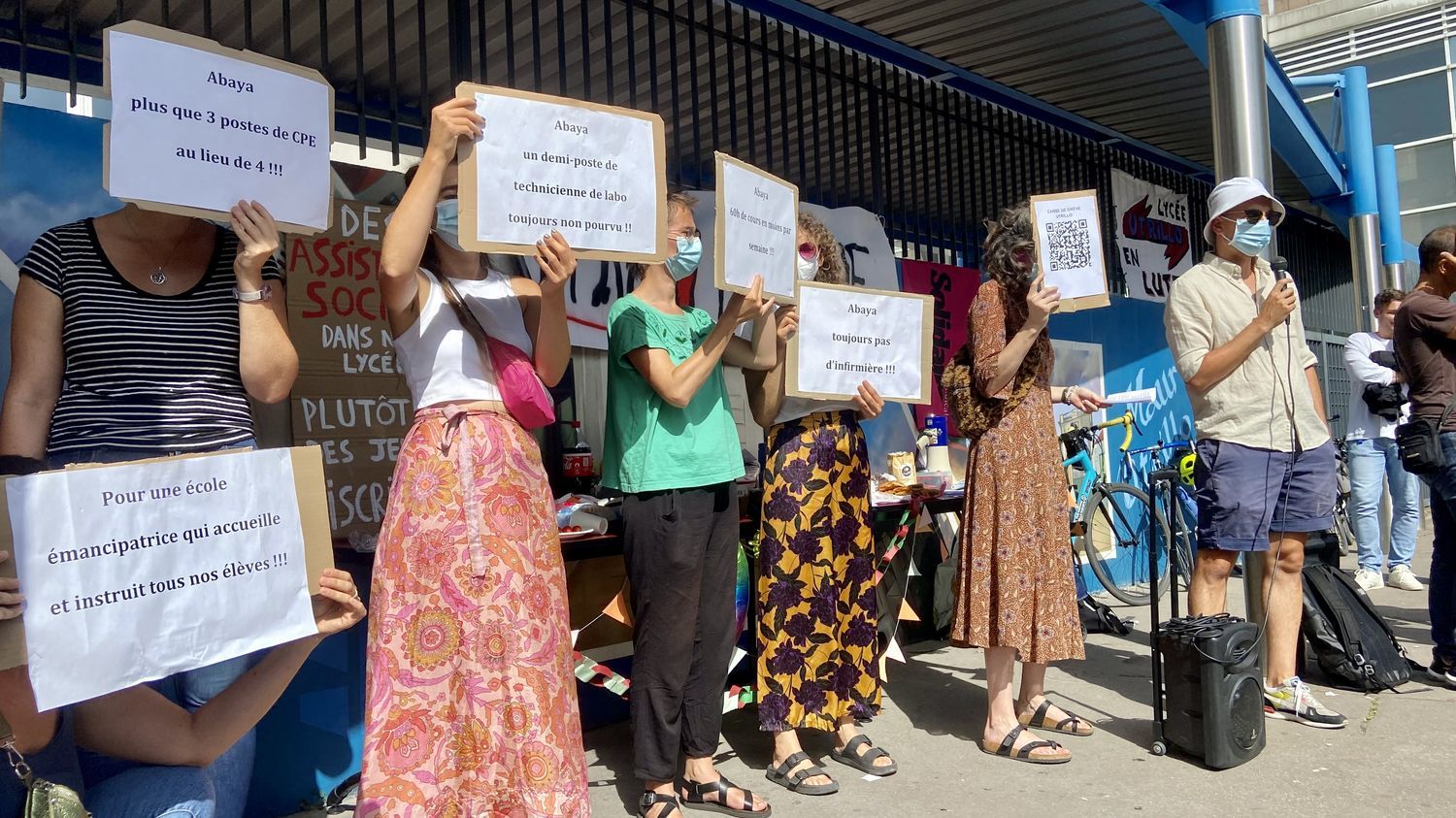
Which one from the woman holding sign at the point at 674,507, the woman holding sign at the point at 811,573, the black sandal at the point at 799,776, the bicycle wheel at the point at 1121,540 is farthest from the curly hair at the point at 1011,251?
the bicycle wheel at the point at 1121,540

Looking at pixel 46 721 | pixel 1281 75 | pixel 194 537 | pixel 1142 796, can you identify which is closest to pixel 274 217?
pixel 194 537

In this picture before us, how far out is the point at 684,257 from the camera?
3.04 meters

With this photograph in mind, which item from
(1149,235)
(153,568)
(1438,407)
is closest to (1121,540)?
(1149,235)

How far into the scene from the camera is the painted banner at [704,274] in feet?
14.6

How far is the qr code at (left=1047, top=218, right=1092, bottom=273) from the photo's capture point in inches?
144

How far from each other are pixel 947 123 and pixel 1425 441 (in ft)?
10.6

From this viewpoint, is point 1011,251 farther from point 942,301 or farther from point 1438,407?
point 942,301

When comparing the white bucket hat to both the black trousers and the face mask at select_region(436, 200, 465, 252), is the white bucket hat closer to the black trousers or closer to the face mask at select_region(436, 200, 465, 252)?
the black trousers

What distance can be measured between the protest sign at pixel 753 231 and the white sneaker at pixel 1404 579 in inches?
234

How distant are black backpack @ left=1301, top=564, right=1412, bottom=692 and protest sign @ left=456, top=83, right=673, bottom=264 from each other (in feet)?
11.7

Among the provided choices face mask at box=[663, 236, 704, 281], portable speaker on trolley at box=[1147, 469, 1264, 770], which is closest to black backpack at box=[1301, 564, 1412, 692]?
portable speaker on trolley at box=[1147, 469, 1264, 770]

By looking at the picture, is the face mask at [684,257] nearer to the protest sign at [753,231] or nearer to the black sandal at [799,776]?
the protest sign at [753,231]

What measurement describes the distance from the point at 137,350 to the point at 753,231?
1.66 m

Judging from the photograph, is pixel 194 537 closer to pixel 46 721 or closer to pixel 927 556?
pixel 46 721
